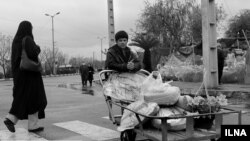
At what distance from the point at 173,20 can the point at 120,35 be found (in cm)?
3271

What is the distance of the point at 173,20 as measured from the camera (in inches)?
1513

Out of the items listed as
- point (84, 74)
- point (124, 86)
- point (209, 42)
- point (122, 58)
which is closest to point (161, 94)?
point (124, 86)

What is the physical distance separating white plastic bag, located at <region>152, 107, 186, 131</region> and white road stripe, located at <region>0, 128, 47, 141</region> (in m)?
2.52

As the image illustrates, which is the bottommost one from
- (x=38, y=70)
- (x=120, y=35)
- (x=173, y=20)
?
(x=38, y=70)

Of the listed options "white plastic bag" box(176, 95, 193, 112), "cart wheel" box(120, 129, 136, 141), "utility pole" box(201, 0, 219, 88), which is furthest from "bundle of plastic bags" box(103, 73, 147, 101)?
"utility pole" box(201, 0, 219, 88)

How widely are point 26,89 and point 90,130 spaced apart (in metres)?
1.48

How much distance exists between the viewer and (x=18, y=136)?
269 inches

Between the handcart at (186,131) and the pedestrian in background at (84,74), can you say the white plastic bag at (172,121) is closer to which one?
the handcart at (186,131)

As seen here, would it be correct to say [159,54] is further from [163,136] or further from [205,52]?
[163,136]

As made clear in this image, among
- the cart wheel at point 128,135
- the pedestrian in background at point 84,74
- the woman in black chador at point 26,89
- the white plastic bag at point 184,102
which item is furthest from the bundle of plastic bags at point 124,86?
the pedestrian in background at point 84,74

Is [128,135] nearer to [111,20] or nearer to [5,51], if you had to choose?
[111,20]

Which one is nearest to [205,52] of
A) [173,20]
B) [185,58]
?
[185,58]

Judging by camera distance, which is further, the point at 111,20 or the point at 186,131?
the point at 111,20

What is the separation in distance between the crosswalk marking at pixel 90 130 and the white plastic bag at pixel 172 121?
1760mm
